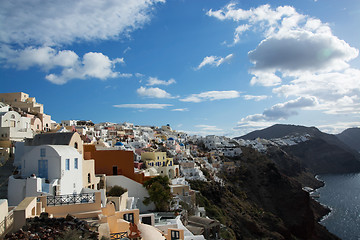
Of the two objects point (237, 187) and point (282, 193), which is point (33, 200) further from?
point (282, 193)

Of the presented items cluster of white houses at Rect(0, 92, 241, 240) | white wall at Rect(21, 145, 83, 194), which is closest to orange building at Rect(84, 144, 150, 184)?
cluster of white houses at Rect(0, 92, 241, 240)

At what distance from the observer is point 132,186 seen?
23531 millimetres

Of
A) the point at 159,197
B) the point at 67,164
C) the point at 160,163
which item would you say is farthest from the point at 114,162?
the point at 160,163

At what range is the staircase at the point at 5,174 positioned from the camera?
16734 mm

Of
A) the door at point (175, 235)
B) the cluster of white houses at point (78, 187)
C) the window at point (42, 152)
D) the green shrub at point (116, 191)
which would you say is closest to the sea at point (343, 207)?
the cluster of white houses at point (78, 187)

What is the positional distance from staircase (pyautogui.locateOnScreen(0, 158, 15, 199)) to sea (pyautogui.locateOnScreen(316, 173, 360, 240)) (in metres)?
56.3

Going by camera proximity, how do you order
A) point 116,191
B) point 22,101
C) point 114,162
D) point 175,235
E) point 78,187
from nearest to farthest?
point 175,235, point 78,187, point 116,191, point 114,162, point 22,101

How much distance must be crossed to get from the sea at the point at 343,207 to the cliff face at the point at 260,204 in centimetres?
288

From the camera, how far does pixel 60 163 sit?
16.2 metres

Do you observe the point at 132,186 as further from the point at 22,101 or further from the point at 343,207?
the point at 343,207

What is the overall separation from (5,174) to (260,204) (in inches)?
1990

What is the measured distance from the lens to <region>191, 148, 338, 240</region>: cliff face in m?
42.4

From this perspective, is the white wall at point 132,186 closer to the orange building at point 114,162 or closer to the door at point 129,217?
the orange building at point 114,162

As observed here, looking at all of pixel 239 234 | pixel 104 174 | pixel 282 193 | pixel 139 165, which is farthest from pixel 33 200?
pixel 282 193
